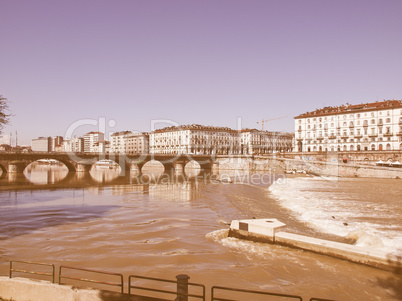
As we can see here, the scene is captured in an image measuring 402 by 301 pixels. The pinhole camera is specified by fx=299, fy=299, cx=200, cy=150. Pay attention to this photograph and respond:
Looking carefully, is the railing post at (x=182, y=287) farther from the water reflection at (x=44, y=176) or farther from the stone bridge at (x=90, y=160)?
the stone bridge at (x=90, y=160)

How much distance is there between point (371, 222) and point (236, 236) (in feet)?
34.8

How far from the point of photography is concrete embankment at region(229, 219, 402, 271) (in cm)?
1050

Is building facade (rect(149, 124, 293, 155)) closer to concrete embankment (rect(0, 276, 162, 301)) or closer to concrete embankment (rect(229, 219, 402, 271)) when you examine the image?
concrete embankment (rect(229, 219, 402, 271))

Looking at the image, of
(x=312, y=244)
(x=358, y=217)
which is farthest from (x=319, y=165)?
(x=312, y=244)

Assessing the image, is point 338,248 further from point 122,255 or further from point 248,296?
point 122,255

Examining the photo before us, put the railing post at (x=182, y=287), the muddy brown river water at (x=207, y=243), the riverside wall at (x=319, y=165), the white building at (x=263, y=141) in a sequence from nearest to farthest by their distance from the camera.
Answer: the railing post at (x=182, y=287) → the muddy brown river water at (x=207, y=243) → the riverside wall at (x=319, y=165) → the white building at (x=263, y=141)

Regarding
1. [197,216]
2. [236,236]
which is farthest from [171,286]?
[197,216]

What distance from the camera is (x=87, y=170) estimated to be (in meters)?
88.5

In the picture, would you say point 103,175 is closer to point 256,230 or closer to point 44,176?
point 44,176

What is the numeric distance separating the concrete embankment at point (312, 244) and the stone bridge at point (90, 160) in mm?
73512

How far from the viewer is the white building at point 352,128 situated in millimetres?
88750

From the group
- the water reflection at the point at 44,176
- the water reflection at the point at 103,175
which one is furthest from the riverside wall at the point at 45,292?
the water reflection at the point at 103,175

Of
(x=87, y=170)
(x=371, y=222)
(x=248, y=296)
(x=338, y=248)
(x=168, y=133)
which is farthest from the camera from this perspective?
(x=168, y=133)

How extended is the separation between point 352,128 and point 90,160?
8284cm
